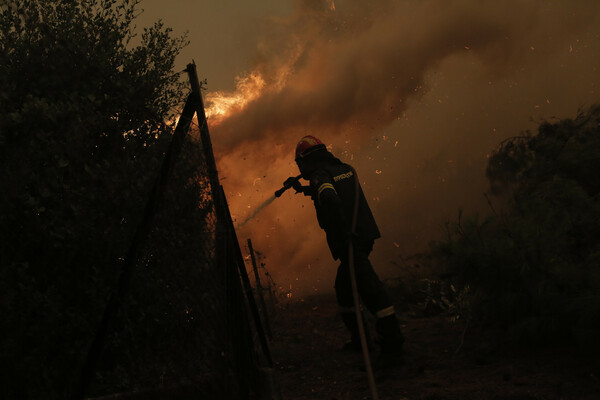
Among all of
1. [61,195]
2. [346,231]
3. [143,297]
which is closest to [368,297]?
[346,231]

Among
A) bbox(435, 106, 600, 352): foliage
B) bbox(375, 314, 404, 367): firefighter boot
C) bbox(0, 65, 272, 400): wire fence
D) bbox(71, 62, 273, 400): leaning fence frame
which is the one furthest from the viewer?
bbox(375, 314, 404, 367): firefighter boot

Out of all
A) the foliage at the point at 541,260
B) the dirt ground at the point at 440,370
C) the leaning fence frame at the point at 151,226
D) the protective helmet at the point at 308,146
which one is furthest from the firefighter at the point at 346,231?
the leaning fence frame at the point at 151,226

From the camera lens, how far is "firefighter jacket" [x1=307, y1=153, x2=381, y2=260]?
525cm

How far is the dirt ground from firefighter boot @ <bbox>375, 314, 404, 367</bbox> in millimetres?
91

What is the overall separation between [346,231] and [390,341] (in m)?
Result: 1.18

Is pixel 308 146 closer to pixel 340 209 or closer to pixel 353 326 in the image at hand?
pixel 340 209

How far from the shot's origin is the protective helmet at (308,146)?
5.86 meters

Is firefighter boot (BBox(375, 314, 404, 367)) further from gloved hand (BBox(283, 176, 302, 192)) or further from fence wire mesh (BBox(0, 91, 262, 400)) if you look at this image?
gloved hand (BBox(283, 176, 302, 192))

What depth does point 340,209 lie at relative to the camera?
5.31 metres

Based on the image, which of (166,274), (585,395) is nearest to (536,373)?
(585,395)

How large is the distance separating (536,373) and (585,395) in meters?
0.59

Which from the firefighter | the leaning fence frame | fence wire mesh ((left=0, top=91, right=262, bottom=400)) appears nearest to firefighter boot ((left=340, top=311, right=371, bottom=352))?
the firefighter

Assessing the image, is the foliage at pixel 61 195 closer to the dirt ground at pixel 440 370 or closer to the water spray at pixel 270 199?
the water spray at pixel 270 199

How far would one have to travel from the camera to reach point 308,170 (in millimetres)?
5859
